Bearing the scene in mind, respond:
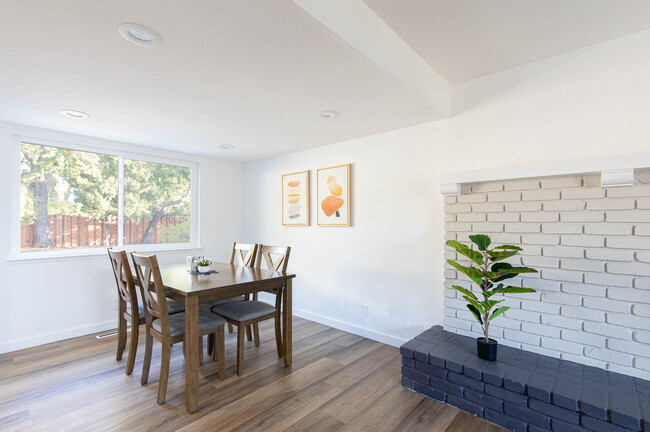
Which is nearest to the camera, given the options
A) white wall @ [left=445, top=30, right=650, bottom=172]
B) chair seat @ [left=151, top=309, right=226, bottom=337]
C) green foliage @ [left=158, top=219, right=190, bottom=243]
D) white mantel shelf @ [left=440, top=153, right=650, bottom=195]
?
white mantel shelf @ [left=440, top=153, right=650, bottom=195]

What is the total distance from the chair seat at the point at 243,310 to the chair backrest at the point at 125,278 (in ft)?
2.06

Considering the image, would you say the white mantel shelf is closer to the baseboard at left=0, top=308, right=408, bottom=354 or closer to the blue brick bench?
the blue brick bench

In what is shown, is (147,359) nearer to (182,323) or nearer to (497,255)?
(182,323)

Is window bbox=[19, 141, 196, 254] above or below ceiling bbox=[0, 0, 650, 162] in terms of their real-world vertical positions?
below

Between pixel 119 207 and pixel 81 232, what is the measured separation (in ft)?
1.50

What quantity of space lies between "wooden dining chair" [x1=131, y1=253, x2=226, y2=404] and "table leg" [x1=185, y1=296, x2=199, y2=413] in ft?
0.41

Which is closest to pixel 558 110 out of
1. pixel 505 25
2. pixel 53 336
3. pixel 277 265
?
pixel 505 25

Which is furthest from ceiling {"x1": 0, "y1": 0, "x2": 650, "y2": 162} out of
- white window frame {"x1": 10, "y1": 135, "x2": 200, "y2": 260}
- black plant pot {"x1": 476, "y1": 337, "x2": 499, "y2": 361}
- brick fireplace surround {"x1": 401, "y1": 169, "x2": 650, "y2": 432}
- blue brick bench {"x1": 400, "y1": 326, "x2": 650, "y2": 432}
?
blue brick bench {"x1": 400, "y1": 326, "x2": 650, "y2": 432}

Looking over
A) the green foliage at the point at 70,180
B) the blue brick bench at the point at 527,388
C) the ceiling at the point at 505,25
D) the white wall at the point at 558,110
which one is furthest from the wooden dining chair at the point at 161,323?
the white wall at the point at 558,110

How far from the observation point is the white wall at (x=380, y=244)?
9.36 ft

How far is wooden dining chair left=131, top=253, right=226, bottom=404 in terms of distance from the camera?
2.04 metres

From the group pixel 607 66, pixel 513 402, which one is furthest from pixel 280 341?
pixel 607 66

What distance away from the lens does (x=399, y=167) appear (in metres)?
3.08

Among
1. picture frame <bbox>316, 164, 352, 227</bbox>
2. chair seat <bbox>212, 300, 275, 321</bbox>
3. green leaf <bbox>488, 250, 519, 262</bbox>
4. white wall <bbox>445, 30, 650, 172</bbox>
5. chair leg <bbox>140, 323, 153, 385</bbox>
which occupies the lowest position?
chair leg <bbox>140, 323, 153, 385</bbox>
